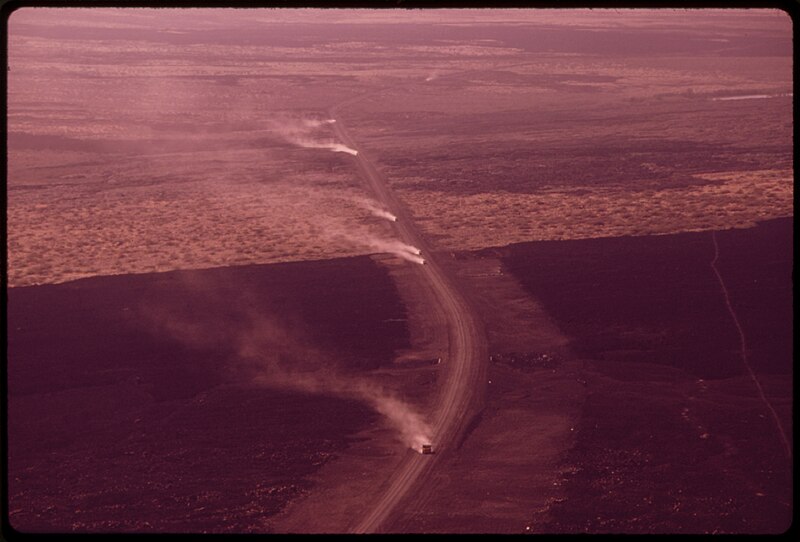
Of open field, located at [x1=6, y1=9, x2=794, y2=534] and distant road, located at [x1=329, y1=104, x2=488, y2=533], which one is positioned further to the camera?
open field, located at [x1=6, y1=9, x2=794, y2=534]

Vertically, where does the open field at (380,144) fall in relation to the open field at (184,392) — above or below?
below

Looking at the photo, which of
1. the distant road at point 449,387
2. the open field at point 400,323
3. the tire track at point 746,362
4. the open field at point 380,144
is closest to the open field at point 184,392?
the open field at point 400,323

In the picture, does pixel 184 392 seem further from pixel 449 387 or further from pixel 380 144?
pixel 380 144

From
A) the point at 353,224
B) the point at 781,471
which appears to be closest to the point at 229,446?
the point at 781,471

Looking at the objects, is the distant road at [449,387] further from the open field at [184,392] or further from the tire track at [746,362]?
the tire track at [746,362]

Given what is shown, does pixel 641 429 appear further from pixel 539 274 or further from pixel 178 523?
pixel 539 274

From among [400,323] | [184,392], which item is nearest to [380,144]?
[400,323]

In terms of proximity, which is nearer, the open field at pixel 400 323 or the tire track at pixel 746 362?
the open field at pixel 400 323

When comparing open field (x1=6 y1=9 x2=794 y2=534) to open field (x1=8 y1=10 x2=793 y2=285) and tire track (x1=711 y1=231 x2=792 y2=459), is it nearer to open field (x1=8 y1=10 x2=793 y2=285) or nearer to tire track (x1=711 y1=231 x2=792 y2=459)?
tire track (x1=711 y1=231 x2=792 y2=459)

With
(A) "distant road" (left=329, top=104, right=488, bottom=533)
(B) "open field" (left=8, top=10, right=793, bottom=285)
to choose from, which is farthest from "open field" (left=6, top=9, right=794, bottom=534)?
(B) "open field" (left=8, top=10, right=793, bottom=285)
